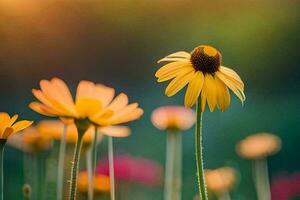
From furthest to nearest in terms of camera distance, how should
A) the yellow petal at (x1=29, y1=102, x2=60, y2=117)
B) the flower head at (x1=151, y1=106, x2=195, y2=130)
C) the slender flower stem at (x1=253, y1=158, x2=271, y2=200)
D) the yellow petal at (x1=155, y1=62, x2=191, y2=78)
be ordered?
the flower head at (x1=151, y1=106, x2=195, y2=130) → the slender flower stem at (x1=253, y1=158, x2=271, y2=200) → the yellow petal at (x1=155, y1=62, x2=191, y2=78) → the yellow petal at (x1=29, y1=102, x2=60, y2=117)

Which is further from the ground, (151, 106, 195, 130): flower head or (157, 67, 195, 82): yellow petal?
(151, 106, 195, 130): flower head

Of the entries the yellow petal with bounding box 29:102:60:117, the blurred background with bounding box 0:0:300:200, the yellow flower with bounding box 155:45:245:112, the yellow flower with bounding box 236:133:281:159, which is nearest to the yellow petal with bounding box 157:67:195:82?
the yellow flower with bounding box 155:45:245:112

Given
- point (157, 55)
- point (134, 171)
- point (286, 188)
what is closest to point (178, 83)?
point (134, 171)

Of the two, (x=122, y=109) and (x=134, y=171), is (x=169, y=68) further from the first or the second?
(x=134, y=171)

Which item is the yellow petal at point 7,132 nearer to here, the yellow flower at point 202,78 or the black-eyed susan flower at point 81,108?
the black-eyed susan flower at point 81,108

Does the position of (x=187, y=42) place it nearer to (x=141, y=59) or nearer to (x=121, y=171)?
(x=141, y=59)

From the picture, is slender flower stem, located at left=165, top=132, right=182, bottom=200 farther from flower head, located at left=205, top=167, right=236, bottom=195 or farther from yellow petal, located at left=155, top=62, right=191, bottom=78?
yellow petal, located at left=155, top=62, right=191, bottom=78

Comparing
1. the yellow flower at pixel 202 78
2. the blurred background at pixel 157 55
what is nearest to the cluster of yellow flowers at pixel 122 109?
the yellow flower at pixel 202 78
